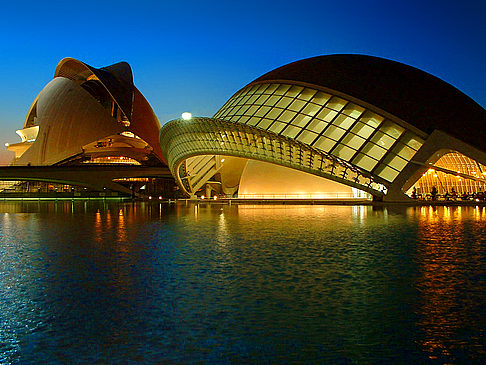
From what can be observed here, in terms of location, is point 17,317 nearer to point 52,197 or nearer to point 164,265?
point 164,265

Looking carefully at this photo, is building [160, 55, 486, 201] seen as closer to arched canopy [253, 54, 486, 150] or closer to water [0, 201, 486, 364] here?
arched canopy [253, 54, 486, 150]

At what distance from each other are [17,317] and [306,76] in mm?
36747

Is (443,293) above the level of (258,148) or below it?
below

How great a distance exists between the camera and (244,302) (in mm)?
7160

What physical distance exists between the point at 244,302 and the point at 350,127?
98.2 feet

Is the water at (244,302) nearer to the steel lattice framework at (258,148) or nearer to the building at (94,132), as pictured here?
the steel lattice framework at (258,148)

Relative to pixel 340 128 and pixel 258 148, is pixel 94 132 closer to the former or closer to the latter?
pixel 258 148

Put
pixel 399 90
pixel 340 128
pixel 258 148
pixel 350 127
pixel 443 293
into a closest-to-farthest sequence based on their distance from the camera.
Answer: pixel 443 293 < pixel 350 127 < pixel 340 128 < pixel 399 90 < pixel 258 148

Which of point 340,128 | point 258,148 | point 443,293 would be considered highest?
point 340,128

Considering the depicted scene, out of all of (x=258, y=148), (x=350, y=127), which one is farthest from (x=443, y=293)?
(x=258, y=148)

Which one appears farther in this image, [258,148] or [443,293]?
[258,148]

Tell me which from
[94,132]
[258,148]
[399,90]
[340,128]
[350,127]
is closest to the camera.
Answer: [350,127]

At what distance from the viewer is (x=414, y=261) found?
10.6 meters

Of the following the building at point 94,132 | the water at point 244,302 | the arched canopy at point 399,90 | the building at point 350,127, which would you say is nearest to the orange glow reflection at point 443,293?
the water at point 244,302
